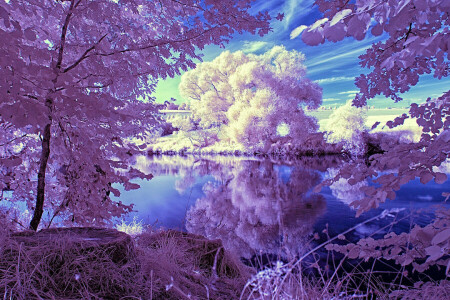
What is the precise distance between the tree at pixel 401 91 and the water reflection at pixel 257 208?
3.45ft

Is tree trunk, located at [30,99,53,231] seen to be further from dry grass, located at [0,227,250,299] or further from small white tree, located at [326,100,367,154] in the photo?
small white tree, located at [326,100,367,154]

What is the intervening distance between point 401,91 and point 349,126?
48.3 feet

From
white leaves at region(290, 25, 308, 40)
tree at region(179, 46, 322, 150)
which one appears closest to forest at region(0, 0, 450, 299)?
white leaves at region(290, 25, 308, 40)

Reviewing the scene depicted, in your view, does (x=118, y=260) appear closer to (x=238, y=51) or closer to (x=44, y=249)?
(x=44, y=249)

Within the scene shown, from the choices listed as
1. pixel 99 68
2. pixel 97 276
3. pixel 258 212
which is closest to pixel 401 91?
pixel 99 68

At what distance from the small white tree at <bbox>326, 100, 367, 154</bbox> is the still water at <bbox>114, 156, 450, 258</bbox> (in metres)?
4.76

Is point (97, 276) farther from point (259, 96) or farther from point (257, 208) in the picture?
point (259, 96)

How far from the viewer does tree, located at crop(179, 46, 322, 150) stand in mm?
17922

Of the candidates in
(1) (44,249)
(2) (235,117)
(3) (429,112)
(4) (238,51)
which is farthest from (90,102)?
(4) (238,51)

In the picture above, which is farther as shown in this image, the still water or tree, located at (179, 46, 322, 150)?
tree, located at (179, 46, 322, 150)

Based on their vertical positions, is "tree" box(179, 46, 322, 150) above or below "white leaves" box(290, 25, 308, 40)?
above

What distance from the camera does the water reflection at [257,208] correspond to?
5348 mm

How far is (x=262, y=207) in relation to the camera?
783cm

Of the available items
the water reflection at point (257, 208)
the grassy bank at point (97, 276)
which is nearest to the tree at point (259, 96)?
the water reflection at point (257, 208)
